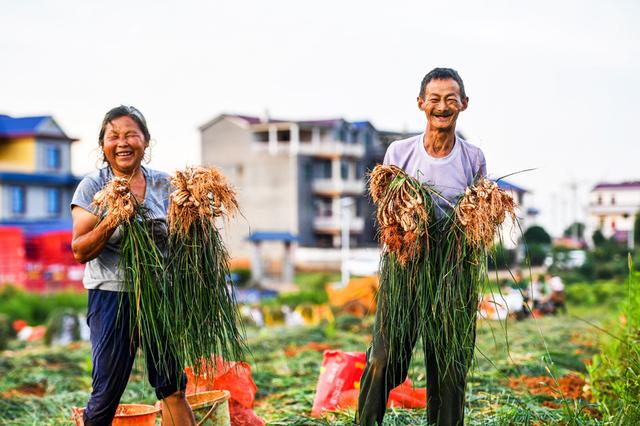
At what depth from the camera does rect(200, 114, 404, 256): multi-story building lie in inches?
1683

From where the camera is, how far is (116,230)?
3.53 metres

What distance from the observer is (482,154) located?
378cm

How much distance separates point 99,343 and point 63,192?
3189cm

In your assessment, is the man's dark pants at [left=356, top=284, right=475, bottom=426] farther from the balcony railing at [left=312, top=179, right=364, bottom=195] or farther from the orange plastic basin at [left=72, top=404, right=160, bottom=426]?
the balcony railing at [left=312, top=179, right=364, bottom=195]

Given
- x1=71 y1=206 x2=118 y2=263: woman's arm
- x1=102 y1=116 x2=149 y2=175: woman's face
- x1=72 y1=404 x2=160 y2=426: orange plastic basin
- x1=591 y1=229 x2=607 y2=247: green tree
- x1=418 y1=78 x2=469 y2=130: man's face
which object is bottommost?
x1=72 y1=404 x2=160 y2=426: orange plastic basin

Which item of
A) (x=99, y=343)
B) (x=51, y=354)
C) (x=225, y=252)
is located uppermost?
(x=225, y=252)

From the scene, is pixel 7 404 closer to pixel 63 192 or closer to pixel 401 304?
pixel 401 304

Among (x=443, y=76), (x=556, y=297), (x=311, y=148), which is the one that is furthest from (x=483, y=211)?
(x=311, y=148)

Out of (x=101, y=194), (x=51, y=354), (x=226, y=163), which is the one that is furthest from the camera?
(x=226, y=163)

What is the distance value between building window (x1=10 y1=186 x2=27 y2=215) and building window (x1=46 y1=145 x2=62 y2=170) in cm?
160

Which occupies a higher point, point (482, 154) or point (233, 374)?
point (482, 154)

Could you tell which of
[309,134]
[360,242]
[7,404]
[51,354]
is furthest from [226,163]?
[7,404]

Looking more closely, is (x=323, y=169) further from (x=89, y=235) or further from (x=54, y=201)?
(x=89, y=235)

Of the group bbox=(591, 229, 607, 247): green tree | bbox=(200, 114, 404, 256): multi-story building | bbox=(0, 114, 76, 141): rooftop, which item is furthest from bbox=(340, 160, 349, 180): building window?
bbox=(591, 229, 607, 247): green tree
